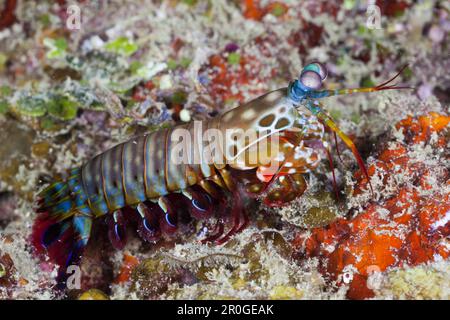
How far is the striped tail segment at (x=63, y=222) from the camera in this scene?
11.9 ft

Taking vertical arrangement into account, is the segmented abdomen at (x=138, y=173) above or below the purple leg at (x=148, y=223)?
above

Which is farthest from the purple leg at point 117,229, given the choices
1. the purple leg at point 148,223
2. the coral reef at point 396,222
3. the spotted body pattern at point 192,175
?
the coral reef at point 396,222

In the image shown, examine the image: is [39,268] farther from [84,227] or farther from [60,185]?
[60,185]

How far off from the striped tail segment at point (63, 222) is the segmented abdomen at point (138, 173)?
4.6 inches

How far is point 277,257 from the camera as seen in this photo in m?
3.00

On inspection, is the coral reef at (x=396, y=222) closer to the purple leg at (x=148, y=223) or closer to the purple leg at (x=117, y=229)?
the purple leg at (x=148, y=223)

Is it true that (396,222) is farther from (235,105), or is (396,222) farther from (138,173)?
(235,105)

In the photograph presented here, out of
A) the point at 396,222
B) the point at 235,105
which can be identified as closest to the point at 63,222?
the point at 235,105

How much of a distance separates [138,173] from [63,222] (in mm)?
878

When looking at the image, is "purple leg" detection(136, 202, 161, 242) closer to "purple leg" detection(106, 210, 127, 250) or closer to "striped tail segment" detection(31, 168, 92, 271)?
"purple leg" detection(106, 210, 127, 250)

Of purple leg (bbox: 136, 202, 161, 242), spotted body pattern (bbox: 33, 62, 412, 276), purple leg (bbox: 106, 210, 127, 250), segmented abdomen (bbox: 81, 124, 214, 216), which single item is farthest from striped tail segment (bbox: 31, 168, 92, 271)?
purple leg (bbox: 136, 202, 161, 242)

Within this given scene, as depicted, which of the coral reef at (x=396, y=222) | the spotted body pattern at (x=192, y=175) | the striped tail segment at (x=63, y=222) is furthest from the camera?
the striped tail segment at (x=63, y=222)

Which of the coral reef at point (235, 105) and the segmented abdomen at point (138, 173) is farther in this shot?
the segmented abdomen at point (138, 173)

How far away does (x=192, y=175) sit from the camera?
3730mm
